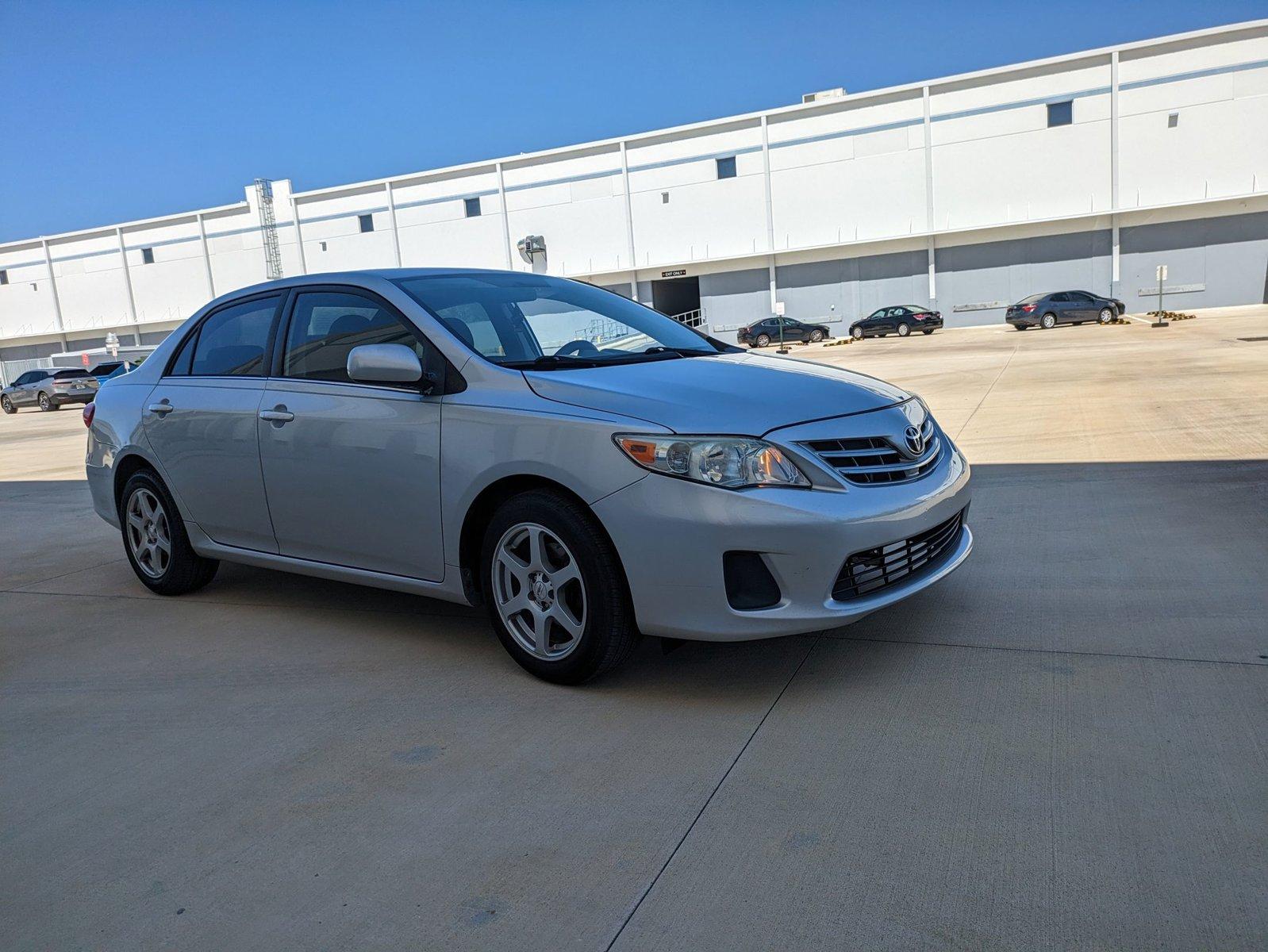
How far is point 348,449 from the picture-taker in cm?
416

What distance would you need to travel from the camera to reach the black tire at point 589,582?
345cm

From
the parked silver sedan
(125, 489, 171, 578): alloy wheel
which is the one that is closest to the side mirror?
the parked silver sedan

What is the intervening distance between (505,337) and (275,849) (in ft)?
7.14

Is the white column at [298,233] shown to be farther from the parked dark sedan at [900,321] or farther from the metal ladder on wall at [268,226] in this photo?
the parked dark sedan at [900,321]

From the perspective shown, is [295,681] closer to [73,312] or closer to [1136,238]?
[1136,238]

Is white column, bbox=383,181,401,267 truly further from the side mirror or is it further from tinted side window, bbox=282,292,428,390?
the side mirror

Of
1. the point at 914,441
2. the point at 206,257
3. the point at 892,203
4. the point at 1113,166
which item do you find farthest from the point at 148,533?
the point at 206,257

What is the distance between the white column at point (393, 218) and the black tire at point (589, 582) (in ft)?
160

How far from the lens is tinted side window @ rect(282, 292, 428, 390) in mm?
4180

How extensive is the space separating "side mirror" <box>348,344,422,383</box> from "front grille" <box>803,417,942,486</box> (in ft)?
5.00

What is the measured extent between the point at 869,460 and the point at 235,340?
3168 millimetres

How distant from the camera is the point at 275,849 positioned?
2754 millimetres

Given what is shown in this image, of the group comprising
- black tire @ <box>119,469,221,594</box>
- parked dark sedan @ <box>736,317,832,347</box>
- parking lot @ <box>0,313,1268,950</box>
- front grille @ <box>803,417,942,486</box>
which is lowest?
parked dark sedan @ <box>736,317,832,347</box>

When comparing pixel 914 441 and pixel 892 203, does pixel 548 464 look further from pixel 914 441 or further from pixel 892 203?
pixel 892 203
